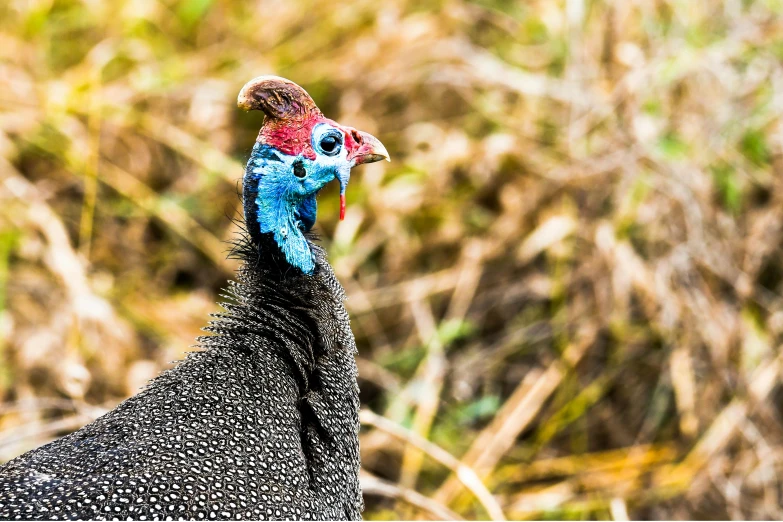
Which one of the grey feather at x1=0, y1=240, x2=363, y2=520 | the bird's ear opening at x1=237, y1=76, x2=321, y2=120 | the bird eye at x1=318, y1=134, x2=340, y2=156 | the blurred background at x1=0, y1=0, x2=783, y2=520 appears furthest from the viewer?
the blurred background at x1=0, y1=0, x2=783, y2=520

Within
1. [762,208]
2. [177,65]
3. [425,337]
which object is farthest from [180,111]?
[762,208]

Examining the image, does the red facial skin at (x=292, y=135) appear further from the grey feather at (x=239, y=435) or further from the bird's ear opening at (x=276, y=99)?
the grey feather at (x=239, y=435)

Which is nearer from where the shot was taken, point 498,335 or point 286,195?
point 286,195

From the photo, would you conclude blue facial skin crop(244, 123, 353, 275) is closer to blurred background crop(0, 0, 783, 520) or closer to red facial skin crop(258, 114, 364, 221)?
red facial skin crop(258, 114, 364, 221)

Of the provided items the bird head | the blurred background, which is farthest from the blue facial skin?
the blurred background

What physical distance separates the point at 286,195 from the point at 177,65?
264 centimetres

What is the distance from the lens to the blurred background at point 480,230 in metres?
3.43

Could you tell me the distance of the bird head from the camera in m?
1.81

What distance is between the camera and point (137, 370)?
11.4 feet

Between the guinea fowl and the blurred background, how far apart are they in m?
1.21

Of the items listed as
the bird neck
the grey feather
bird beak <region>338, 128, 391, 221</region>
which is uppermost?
bird beak <region>338, 128, 391, 221</region>

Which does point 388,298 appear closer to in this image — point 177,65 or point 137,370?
point 137,370

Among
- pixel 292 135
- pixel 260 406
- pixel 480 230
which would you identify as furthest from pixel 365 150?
pixel 480 230

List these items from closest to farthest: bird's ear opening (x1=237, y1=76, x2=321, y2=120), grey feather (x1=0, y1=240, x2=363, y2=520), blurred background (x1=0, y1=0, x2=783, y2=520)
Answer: grey feather (x1=0, y1=240, x2=363, y2=520), bird's ear opening (x1=237, y1=76, x2=321, y2=120), blurred background (x1=0, y1=0, x2=783, y2=520)
